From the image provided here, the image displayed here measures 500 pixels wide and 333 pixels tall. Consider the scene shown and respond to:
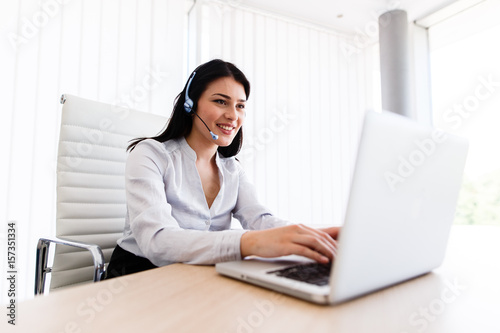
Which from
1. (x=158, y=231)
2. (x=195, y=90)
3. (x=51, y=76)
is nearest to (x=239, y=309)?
(x=158, y=231)

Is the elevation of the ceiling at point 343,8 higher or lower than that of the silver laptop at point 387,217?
higher

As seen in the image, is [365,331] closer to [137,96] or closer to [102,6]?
[137,96]

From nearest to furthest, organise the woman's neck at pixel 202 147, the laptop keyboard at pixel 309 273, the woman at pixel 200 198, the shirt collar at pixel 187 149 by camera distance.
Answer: the laptop keyboard at pixel 309 273 < the woman at pixel 200 198 < the shirt collar at pixel 187 149 < the woman's neck at pixel 202 147

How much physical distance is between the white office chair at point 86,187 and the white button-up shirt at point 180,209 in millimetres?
158

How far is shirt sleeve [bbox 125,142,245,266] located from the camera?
0.78 metres

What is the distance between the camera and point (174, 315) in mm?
458

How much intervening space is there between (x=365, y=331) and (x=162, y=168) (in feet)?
2.98

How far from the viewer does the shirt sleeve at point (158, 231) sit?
78 cm

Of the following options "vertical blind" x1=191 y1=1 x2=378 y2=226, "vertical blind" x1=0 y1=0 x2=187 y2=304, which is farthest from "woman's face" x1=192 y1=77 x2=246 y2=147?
"vertical blind" x1=191 y1=1 x2=378 y2=226

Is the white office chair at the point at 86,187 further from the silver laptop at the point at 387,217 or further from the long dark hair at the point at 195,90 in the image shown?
the silver laptop at the point at 387,217

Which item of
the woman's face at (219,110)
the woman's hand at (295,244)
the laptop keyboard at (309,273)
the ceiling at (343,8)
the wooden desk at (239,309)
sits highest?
the ceiling at (343,8)

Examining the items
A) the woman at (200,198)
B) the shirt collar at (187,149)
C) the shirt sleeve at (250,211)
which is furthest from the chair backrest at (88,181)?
the shirt sleeve at (250,211)

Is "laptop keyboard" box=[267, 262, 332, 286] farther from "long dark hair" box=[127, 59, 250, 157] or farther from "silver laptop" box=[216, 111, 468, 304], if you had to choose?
"long dark hair" box=[127, 59, 250, 157]

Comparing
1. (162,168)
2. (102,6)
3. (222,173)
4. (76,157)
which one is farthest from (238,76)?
(102,6)
